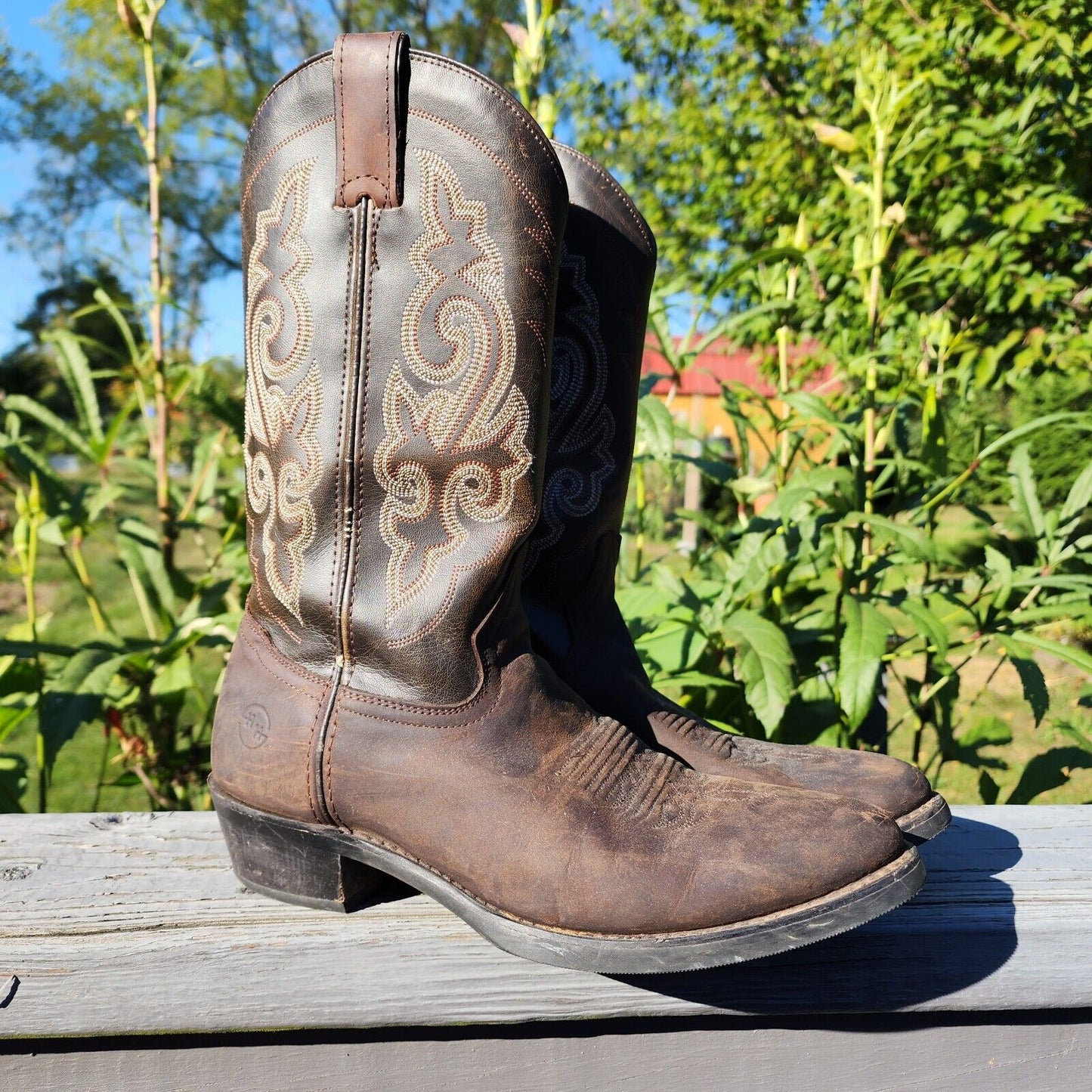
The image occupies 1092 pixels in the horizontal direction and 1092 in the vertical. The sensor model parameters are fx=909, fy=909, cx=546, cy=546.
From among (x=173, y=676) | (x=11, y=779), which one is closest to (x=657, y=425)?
(x=173, y=676)

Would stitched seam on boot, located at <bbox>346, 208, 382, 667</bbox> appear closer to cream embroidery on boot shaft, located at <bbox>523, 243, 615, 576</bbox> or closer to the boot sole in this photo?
cream embroidery on boot shaft, located at <bbox>523, 243, 615, 576</bbox>

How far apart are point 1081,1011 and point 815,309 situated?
1863mm

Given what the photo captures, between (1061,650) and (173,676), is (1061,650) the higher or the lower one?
the higher one

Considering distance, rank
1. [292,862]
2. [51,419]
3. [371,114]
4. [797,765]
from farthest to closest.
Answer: [51,419] < [797,765] < [292,862] < [371,114]

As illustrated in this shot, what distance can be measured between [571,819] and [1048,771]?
1076 millimetres

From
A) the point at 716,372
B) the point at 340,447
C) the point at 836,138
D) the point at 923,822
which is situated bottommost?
the point at 923,822

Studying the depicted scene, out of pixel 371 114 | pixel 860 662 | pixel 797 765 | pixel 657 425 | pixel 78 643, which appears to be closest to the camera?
pixel 371 114

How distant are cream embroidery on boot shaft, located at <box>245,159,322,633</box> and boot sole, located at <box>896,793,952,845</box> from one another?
69 centimetres

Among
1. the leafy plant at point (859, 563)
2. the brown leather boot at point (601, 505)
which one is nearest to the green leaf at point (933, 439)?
the leafy plant at point (859, 563)

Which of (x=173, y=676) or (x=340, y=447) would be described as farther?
(x=173, y=676)

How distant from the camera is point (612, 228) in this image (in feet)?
3.70

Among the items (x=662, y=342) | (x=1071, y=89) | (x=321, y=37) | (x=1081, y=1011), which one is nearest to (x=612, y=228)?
(x=662, y=342)

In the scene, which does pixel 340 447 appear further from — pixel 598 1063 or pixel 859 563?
pixel 859 563

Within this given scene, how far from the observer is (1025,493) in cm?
165
